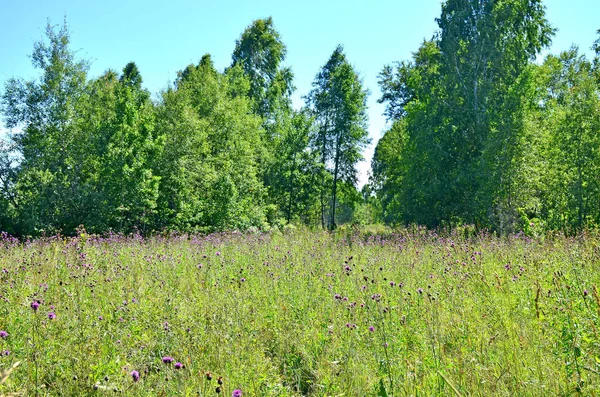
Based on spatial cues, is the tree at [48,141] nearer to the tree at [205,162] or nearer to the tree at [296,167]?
the tree at [205,162]

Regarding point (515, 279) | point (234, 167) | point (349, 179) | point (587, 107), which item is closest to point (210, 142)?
point (234, 167)

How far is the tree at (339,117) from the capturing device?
30609 mm

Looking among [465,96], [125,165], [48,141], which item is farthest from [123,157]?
[465,96]

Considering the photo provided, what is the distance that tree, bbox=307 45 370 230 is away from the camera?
30.6 m

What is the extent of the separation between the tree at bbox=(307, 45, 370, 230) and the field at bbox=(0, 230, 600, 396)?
24556 mm

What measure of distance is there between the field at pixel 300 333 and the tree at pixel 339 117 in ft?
80.6

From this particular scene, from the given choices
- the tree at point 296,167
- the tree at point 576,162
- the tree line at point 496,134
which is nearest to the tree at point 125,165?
the tree at point 296,167

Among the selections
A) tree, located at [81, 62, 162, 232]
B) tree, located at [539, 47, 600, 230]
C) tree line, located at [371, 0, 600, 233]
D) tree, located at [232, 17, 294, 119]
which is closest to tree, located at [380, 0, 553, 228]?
tree line, located at [371, 0, 600, 233]

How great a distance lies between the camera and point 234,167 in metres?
24.1

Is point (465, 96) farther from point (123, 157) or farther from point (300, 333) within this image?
point (300, 333)

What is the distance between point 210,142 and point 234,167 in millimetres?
2028

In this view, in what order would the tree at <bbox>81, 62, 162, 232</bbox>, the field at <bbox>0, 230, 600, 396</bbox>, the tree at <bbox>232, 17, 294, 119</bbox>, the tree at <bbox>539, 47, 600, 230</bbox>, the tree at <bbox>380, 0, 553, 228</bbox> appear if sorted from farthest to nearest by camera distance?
1. the tree at <bbox>232, 17, 294, 119</bbox>
2. the tree at <bbox>81, 62, 162, 232</bbox>
3. the tree at <bbox>380, 0, 553, 228</bbox>
4. the tree at <bbox>539, 47, 600, 230</bbox>
5. the field at <bbox>0, 230, 600, 396</bbox>

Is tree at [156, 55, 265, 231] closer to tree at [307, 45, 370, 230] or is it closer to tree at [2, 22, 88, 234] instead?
tree at [2, 22, 88, 234]

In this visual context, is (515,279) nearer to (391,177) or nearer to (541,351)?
(541,351)
